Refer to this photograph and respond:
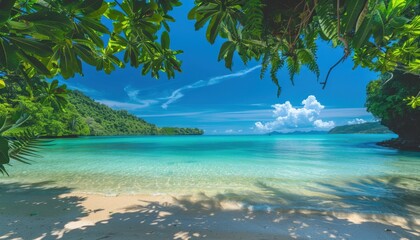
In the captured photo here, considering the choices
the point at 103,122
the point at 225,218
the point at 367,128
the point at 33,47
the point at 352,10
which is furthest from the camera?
the point at 367,128

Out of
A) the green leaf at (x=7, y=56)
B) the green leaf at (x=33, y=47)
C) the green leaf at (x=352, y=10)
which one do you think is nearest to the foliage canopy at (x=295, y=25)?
the green leaf at (x=352, y=10)

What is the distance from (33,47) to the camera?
1208mm

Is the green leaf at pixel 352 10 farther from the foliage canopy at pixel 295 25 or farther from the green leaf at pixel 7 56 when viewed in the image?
the green leaf at pixel 7 56

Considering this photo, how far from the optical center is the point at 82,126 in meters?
81.9

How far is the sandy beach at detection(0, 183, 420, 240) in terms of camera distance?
13.7 feet

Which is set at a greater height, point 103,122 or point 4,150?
point 103,122

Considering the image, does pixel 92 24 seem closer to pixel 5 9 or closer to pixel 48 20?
pixel 48 20

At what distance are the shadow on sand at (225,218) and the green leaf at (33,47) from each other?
3.72 m

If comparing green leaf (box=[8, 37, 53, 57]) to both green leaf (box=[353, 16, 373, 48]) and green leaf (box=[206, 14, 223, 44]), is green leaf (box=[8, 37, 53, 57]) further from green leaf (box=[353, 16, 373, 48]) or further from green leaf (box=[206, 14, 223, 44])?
green leaf (box=[353, 16, 373, 48])

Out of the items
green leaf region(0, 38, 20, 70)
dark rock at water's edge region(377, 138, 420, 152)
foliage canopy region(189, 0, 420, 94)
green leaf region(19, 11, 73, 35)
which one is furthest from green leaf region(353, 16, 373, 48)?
dark rock at water's edge region(377, 138, 420, 152)

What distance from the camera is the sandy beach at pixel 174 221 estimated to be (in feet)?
13.7

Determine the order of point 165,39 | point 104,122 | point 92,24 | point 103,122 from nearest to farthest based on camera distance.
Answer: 1. point 92,24
2. point 165,39
3. point 103,122
4. point 104,122

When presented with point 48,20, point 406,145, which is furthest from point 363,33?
point 406,145

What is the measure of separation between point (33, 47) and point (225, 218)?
4.90 m
